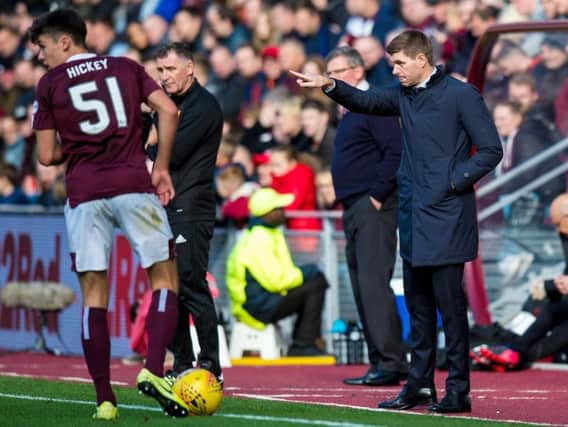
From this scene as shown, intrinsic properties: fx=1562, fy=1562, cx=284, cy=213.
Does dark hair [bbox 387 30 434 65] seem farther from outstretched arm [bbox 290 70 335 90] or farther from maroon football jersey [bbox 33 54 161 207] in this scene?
maroon football jersey [bbox 33 54 161 207]

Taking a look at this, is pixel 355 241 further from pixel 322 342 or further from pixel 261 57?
pixel 261 57

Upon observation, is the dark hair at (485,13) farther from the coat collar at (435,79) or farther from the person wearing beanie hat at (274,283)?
the coat collar at (435,79)

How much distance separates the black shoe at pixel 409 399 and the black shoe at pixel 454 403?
272 millimetres

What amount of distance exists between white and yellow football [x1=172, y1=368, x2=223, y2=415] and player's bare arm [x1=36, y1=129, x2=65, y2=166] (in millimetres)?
1357

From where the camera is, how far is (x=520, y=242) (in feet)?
45.8

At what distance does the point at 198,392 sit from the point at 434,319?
5.63ft

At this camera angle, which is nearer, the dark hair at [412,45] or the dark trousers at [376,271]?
the dark hair at [412,45]

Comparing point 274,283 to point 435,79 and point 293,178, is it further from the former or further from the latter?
point 435,79

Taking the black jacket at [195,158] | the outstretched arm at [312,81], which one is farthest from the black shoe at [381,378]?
the outstretched arm at [312,81]

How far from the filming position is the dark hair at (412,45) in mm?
9062

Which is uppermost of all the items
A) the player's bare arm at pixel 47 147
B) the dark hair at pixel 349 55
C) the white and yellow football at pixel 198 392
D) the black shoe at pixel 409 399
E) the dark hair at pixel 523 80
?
the dark hair at pixel 349 55

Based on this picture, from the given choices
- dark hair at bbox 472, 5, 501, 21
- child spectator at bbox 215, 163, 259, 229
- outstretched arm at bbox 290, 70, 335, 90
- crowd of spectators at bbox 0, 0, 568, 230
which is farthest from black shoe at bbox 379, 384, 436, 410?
dark hair at bbox 472, 5, 501, 21

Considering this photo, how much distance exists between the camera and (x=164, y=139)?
27.0 feet

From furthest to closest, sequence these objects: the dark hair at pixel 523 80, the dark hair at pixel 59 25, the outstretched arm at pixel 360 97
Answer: the dark hair at pixel 523 80 < the outstretched arm at pixel 360 97 < the dark hair at pixel 59 25
